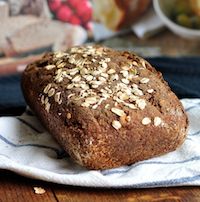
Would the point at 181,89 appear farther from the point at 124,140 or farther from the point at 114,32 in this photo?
the point at 114,32

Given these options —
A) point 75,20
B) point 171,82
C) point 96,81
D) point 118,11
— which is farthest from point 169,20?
point 96,81

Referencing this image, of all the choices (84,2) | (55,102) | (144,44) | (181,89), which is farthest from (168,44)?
(55,102)

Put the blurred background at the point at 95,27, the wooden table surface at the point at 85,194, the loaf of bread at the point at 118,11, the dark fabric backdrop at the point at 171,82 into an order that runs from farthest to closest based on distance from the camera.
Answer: the loaf of bread at the point at 118,11
the blurred background at the point at 95,27
the dark fabric backdrop at the point at 171,82
the wooden table surface at the point at 85,194

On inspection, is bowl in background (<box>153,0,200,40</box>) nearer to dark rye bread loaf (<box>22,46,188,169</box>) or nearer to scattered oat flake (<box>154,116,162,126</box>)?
dark rye bread loaf (<box>22,46,188,169</box>)

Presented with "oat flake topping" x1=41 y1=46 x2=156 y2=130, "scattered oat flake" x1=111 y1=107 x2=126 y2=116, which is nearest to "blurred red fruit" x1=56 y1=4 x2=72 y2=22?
"oat flake topping" x1=41 y1=46 x2=156 y2=130

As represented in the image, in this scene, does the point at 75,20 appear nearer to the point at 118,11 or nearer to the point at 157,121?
the point at 118,11

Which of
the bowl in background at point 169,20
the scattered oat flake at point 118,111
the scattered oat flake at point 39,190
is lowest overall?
the bowl in background at point 169,20

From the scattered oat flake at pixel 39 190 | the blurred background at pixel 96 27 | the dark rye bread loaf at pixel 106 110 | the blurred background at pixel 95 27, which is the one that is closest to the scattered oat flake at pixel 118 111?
the dark rye bread loaf at pixel 106 110

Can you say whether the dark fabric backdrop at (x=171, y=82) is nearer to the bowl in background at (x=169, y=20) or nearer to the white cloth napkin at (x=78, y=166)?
the white cloth napkin at (x=78, y=166)
